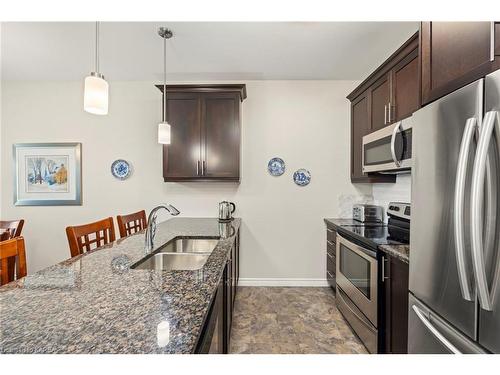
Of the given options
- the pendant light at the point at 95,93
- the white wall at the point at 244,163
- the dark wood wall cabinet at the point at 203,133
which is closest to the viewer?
the pendant light at the point at 95,93

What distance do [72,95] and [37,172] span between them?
1115mm

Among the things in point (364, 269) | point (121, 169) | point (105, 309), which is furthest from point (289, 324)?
point (121, 169)

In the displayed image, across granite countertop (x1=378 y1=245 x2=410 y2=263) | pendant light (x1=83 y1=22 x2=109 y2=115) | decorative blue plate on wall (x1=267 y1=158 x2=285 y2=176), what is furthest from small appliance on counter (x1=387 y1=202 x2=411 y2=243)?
pendant light (x1=83 y1=22 x2=109 y2=115)

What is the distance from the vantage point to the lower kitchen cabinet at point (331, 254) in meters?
3.01

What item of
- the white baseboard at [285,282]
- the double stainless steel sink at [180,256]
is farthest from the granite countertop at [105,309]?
the white baseboard at [285,282]

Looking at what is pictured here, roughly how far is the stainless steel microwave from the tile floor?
59.0 inches

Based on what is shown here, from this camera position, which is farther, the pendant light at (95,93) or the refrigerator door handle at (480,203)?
the pendant light at (95,93)

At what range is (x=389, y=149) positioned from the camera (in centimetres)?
218

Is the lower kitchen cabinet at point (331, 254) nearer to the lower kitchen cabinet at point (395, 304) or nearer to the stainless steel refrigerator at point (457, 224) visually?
the lower kitchen cabinet at point (395, 304)

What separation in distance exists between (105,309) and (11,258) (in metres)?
0.69

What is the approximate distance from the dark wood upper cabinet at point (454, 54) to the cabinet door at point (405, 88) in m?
0.64

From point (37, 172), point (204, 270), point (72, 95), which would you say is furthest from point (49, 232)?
point (204, 270)

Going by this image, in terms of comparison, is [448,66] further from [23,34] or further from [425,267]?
[23,34]

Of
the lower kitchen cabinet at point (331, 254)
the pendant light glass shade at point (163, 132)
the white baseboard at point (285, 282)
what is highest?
the pendant light glass shade at point (163, 132)
